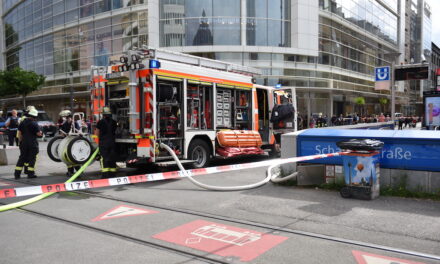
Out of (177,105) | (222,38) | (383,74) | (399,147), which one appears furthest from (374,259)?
(222,38)

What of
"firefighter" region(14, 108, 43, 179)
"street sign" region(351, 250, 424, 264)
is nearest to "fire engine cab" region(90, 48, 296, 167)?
"firefighter" region(14, 108, 43, 179)

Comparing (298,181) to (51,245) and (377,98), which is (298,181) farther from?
(377,98)

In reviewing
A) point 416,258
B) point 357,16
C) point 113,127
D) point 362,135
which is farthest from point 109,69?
point 357,16

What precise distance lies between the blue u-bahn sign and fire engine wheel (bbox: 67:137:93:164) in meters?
5.33

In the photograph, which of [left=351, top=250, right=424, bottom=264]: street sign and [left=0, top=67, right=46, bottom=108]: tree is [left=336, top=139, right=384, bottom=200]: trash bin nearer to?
[left=351, top=250, right=424, bottom=264]: street sign

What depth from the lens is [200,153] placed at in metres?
9.81

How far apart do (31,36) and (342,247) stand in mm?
49978

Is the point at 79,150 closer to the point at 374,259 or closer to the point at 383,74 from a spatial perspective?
the point at 374,259

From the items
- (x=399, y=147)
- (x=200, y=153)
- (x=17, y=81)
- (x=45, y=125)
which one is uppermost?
(x=17, y=81)

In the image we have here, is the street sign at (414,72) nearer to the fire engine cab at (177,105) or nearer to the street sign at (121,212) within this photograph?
the fire engine cab at (177,105)

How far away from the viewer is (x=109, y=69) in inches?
364

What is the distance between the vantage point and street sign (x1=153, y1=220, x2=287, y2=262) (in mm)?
4020

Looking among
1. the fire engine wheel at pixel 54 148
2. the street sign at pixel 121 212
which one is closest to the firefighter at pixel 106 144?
the fire engine wheel at pixel 54 148

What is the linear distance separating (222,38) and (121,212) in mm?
29250
